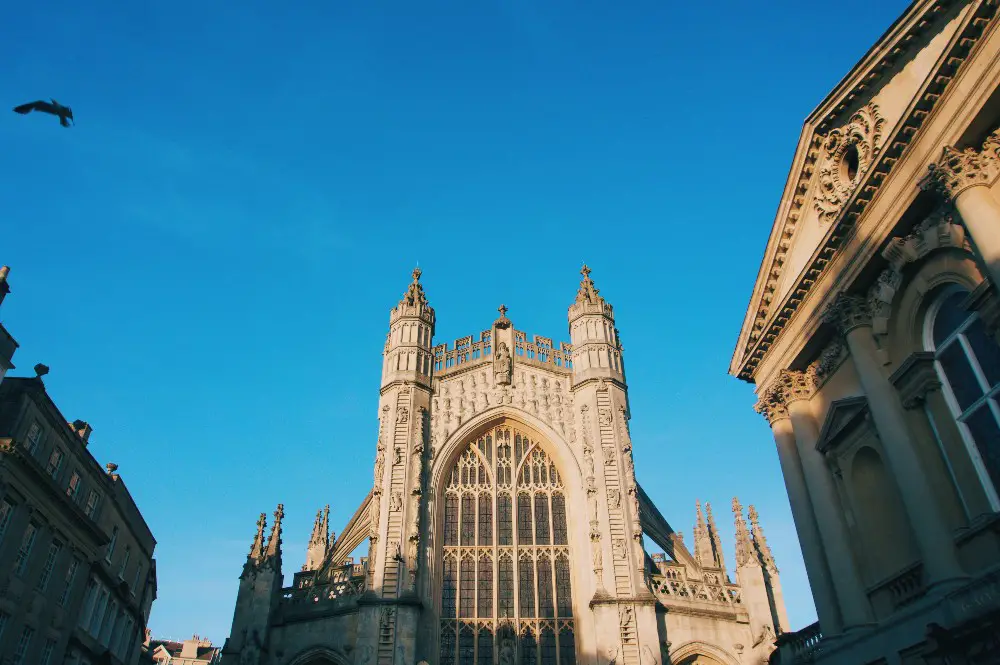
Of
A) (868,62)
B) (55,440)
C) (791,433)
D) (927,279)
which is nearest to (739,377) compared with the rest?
(791,433)

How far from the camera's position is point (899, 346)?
1594cm

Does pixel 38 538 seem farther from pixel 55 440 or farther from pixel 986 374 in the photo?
pixel 986 374

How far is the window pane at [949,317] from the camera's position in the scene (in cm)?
1450

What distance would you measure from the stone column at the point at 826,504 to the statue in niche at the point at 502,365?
12011mm

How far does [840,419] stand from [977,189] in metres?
6.49

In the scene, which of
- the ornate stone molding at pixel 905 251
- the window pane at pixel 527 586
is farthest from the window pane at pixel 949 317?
the window pane at pixel 527 586

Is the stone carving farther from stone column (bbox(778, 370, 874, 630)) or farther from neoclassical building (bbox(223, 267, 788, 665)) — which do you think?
stone column (bbox(778, 370, 874, 630))

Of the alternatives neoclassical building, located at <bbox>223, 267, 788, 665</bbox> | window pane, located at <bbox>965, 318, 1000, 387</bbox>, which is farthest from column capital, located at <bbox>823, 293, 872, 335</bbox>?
neoclassical building, located at <bbox>223, 267, 788, 665</bbox>

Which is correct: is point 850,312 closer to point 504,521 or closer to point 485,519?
point 504,521

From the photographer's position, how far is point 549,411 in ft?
95.2

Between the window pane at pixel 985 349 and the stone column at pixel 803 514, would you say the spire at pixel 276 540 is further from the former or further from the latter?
the window pane at pixel 985 349

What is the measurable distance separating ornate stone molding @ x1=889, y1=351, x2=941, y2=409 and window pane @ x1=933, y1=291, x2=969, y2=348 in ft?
1.73

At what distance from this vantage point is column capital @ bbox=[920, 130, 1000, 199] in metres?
12.9

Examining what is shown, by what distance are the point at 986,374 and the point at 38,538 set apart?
80.3ft
